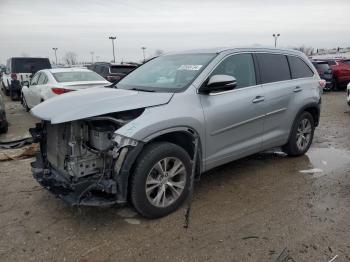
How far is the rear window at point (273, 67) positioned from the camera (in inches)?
202

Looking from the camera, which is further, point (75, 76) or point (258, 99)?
point (75, 76)

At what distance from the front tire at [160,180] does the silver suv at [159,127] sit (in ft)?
0.03

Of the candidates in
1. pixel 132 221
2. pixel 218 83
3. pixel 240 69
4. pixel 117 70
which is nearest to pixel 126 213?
pixel 132 221

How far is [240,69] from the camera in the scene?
482cm

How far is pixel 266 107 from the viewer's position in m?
4.99

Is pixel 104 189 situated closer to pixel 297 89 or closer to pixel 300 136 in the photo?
pixel 297 89

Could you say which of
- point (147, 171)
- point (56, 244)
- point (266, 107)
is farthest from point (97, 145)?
point (266, 107)

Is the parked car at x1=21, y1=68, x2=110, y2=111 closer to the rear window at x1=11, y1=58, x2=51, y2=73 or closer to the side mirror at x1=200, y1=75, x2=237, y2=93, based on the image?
the side mirror at x1=200, y1=75, x2=237, y2=93

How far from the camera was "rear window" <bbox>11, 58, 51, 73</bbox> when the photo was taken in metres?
17.1

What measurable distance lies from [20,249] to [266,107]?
3.48m

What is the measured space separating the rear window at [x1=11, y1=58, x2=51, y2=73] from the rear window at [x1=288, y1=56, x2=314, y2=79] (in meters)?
14.4

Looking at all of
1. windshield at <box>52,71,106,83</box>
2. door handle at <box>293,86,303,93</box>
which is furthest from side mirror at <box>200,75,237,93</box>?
windshield at <box>52,71,106,83</box>

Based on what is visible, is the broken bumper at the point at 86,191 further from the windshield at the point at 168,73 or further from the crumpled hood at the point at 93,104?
the windshield at the point at 168,73

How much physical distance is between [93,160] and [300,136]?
369 cm
